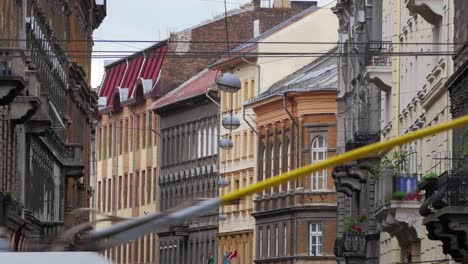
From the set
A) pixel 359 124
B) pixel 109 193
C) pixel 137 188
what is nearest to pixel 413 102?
pixel 359 124

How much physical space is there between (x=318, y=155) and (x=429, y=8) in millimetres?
49321

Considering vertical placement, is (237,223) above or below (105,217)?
above

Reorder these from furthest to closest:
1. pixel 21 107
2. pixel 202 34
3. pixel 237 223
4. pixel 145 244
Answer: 1. pixel 145 244
2. pixel 202 34
3. pixel 237 223
4. pixel 21 107

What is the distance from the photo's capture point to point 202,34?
113062 mm

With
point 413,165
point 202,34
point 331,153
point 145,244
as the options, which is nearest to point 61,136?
point 413,165

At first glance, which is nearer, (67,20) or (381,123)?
(381,123)

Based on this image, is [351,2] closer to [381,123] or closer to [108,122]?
[381,123]

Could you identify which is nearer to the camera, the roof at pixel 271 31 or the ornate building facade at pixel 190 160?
the roof at pixel 271 31

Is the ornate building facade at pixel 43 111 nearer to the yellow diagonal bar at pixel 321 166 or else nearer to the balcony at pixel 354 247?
the balcony at pixel 354 247

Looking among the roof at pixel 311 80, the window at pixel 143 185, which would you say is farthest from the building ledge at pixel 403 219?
the window at pixel 143 185

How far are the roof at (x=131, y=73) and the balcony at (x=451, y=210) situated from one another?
74264mm

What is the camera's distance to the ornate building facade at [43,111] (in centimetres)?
4641

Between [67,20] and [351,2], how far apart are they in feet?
31.1

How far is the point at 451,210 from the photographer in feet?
127
